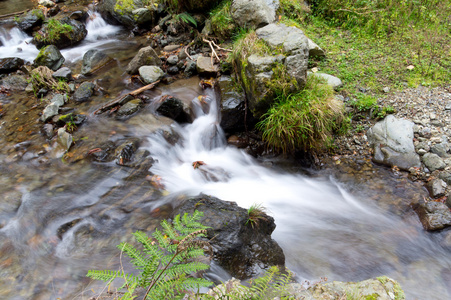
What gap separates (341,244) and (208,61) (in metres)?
5.21

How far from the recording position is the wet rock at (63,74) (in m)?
7.25

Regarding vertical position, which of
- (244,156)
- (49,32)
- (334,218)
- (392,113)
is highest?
(49,32)

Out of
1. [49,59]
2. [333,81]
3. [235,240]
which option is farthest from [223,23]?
[235,240]

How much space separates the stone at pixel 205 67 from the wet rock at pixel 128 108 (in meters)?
1.80

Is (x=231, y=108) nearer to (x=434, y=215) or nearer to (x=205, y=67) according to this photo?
(x=205, y=67)

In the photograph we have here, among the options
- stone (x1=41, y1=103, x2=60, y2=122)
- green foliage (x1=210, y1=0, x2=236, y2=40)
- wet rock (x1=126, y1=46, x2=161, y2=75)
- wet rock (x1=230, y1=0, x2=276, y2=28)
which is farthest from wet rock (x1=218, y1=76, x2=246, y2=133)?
stone (x1=41, y1=103, x2=60, y2=122)

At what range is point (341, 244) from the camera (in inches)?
169

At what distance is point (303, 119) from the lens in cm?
496

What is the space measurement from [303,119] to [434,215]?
252cm

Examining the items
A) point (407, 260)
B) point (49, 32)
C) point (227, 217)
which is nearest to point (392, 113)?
point (407, 260)

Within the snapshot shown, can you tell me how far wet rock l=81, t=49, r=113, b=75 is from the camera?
778 centimetres

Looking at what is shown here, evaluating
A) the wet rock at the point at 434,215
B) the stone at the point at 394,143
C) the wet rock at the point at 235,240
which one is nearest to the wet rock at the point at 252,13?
the stone at the point at 394,143

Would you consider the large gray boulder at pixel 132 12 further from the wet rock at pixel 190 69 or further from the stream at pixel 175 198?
the stream at pixel 175 198

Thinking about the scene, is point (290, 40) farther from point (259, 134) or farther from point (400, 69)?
point (400, 69)
